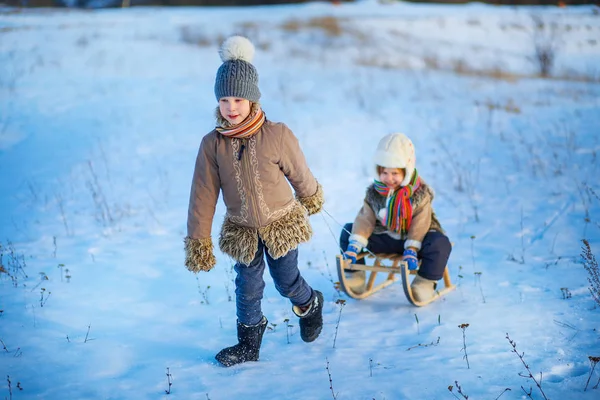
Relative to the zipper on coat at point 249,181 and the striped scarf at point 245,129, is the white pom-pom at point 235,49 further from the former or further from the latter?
the zipper on coat at point 249,181

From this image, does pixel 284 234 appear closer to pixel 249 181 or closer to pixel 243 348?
pixel 249 181

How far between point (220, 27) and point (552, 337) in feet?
55.3

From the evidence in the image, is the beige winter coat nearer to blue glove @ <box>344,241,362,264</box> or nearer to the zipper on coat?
the zipper on coat

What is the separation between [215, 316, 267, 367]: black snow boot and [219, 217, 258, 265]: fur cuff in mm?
513

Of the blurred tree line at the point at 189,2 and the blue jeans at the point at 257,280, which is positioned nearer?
the blue jeans at the point at 257,280

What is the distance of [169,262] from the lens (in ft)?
19.2

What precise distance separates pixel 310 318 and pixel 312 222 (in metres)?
2.99

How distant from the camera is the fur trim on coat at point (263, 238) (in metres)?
3.76

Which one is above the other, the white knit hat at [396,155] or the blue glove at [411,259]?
the white knit hat at [396,155]

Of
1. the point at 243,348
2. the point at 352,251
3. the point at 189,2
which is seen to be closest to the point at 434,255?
the point at 352,251

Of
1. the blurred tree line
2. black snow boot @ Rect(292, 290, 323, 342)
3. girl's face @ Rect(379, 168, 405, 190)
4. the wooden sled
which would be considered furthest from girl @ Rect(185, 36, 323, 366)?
the blurred tree line

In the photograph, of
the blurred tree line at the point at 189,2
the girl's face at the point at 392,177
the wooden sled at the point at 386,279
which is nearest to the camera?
the wooden sled at the point at 386,279

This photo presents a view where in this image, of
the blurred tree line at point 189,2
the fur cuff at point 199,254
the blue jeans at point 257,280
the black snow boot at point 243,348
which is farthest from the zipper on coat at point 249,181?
the blurred tree line at point 189,2

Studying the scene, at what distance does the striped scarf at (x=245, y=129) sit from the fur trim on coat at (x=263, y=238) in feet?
2.03
